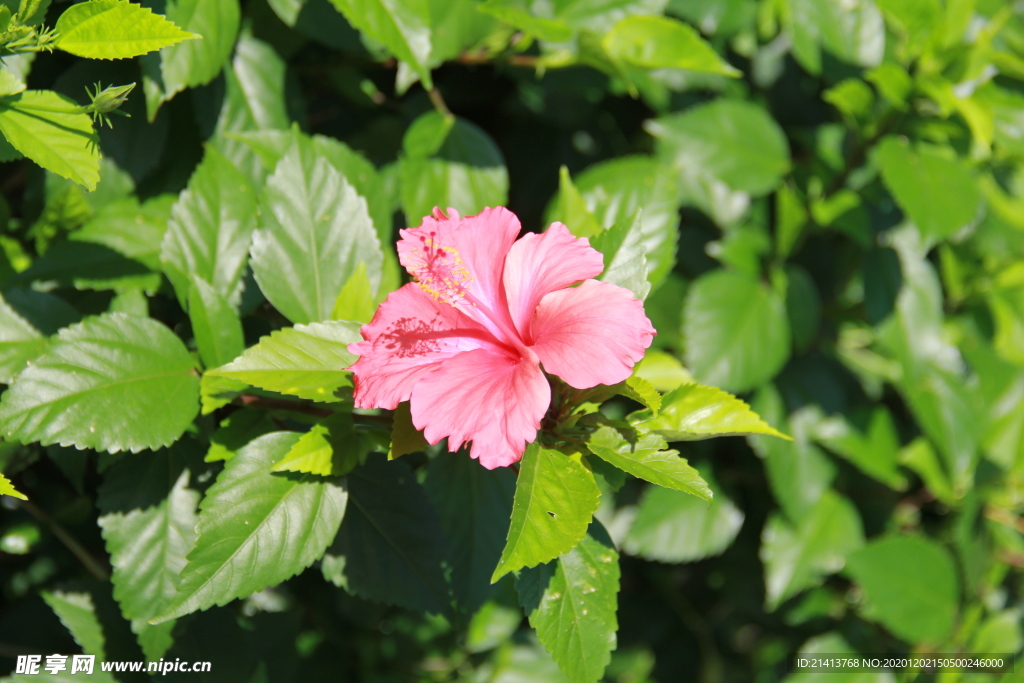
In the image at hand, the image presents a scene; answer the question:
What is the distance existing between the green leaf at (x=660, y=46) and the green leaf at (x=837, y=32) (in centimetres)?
58

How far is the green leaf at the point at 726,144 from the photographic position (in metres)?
1.91

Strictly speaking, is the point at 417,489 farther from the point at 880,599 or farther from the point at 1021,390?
the point at 1021,390

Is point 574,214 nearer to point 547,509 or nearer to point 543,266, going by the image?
point 543,266

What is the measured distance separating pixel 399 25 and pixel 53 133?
21.7 inches

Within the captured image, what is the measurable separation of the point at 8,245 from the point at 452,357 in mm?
876

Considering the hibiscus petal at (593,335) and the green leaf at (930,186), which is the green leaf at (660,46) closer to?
the green leaf at (930,186)

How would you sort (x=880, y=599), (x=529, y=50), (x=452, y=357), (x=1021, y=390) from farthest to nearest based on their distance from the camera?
(x=1021, y=390) → (x=880, y=599) → (x=529, y=50) → (x=452, y=357)

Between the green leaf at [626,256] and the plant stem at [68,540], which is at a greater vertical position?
the green leaf at [626,256]

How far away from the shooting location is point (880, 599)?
2020 millimetres

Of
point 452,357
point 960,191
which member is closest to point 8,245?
point 452,357

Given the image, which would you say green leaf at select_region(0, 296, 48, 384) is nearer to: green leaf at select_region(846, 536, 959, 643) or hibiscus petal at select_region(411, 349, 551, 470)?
hibiscus petal at select_region(411, 349, 551, 470)

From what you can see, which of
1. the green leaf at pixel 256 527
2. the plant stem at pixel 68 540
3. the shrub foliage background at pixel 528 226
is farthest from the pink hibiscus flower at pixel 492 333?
the plant stem at pixel 68 540

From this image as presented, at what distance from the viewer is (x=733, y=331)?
1870 mm

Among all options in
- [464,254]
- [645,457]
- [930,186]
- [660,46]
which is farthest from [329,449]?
[930,186]
